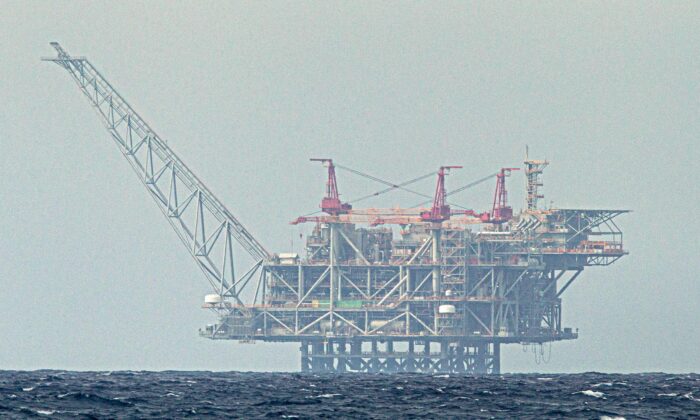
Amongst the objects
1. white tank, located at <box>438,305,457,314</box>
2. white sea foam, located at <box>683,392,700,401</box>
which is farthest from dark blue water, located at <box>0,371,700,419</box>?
white tank, located at <box>438,305,457,314</box>

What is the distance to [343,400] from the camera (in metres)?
91.1

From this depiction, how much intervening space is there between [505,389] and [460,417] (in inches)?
1096

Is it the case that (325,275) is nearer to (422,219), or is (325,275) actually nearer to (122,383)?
(422,219)

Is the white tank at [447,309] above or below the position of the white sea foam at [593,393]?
above

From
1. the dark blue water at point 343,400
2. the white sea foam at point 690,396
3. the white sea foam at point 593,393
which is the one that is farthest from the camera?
the white sea foam at point 593,393

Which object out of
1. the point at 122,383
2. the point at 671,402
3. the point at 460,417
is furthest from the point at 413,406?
the point at 122,383

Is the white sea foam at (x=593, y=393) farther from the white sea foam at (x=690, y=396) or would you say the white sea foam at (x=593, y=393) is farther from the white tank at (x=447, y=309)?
the white tank at (x=447, y=309)

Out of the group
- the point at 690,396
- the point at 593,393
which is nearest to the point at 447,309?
the point at 593,393

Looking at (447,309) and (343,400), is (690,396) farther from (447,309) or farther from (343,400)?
(447,309)

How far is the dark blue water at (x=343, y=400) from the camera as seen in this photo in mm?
79250

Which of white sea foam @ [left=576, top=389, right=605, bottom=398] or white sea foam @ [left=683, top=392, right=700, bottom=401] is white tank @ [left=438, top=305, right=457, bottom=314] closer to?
white sea foam @ [left=576, top=389, right=605, bottom=398]

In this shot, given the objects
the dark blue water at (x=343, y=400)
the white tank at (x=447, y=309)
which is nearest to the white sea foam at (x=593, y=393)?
the dark blue water at (x=343, y=400)

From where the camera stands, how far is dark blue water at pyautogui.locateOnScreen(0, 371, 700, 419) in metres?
79.2

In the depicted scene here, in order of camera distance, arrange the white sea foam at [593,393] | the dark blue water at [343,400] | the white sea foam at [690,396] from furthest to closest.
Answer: the white sea foam at [593,393] < the white sea foam at [690,396] < the dark blue water at [343,400]
